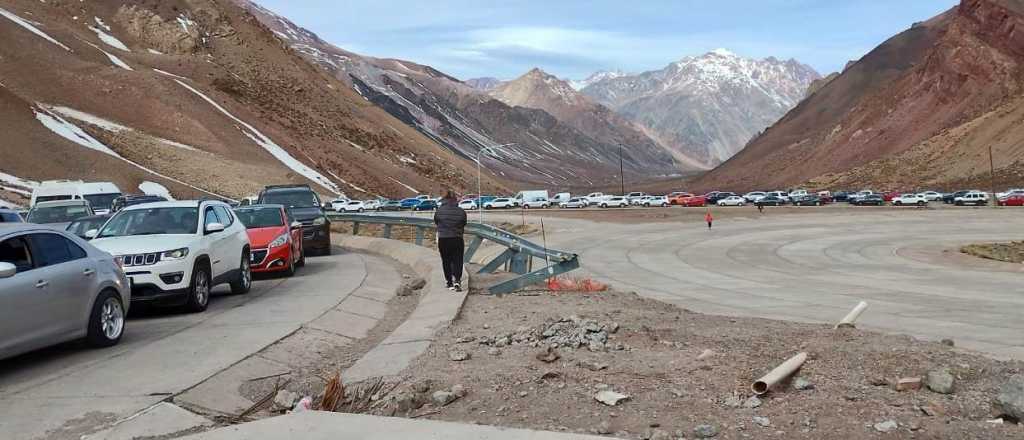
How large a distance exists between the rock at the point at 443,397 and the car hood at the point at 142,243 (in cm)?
753

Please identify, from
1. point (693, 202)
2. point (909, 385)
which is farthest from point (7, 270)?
point (693, 202)

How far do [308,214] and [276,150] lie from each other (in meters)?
75.2

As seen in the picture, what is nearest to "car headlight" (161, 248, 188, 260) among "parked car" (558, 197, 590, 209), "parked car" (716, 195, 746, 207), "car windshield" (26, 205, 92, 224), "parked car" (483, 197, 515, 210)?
"car windshield" (26, 205, 92, 224)

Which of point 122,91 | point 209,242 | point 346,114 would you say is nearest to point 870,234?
point 209,242

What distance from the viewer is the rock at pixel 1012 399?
592cm

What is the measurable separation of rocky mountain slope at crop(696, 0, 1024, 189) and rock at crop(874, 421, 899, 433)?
100 m

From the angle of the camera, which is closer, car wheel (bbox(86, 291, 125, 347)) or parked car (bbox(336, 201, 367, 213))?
car wheel (bbox(86, 291, 125, 347))

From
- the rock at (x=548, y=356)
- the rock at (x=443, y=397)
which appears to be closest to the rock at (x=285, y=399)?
the rock at (x=443, y=397)

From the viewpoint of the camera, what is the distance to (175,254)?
13.3 m

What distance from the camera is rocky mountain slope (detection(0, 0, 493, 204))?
241ft

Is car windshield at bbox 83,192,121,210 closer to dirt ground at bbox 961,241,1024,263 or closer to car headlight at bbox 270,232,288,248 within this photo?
car headlight at bbox 270,232,288,248

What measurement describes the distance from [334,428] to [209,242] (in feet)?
30.0

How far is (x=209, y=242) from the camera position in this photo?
47.5ft

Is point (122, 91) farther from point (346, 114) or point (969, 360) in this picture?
point (969, 360)
